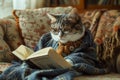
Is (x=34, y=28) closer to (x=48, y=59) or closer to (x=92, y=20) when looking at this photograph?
(x=92, y=20)

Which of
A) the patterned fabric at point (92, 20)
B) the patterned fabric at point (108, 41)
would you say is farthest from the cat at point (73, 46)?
the patterned fabric at point (92, 20)

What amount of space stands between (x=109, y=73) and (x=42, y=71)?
1.55ft

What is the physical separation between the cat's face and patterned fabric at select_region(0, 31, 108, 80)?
2.5 inches

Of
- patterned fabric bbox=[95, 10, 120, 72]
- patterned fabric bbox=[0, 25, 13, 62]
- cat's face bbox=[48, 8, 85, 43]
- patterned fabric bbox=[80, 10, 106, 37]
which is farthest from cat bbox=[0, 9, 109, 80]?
patterned fabric bbox=[80, 10, 106, 37]

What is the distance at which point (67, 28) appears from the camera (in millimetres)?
1789

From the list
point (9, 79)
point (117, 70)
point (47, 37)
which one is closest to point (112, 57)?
point (117, 70)

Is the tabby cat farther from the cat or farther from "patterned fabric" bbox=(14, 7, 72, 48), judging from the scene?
"patterned fabric" bbox=(14, 7, 72, 48)

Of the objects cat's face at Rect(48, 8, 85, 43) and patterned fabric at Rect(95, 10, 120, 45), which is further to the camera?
patterned fabric at Rect(95, 10, 120, 45)

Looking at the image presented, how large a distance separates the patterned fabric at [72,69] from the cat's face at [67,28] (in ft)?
0.21

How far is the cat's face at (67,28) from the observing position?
5.90 ft

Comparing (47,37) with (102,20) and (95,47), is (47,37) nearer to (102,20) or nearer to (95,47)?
(95,47)

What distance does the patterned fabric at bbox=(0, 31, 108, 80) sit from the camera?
1.52m

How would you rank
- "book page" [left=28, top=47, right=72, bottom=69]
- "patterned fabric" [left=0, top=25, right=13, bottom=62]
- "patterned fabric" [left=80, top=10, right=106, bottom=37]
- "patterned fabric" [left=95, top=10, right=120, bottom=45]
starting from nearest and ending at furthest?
"book page" [left=28, top=47, right=72, bottom=69] → "patterned fabric" [left=0, top=25, right=13, bottom=62] → "patterned fabric" [left=95, top=10, right=120, bottom=45] → "patterned fabric" [left=80, top=10, right=106, bottom=37]

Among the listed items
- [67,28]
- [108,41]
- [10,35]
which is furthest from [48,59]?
[10,35]
